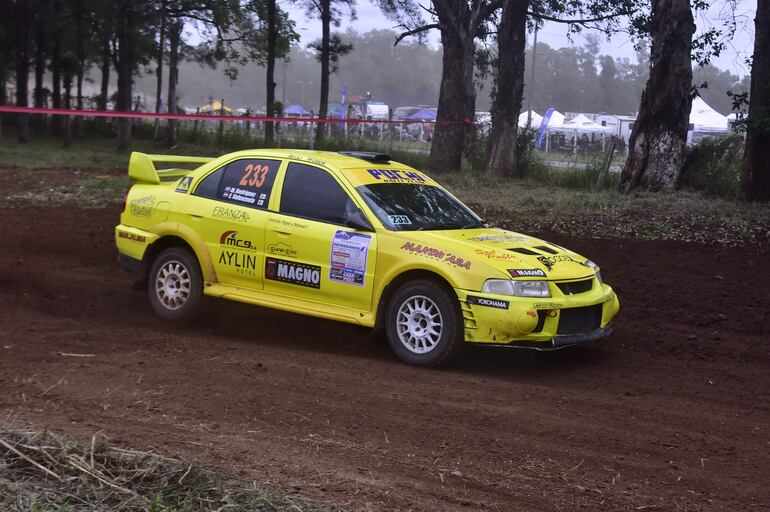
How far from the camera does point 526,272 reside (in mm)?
7152

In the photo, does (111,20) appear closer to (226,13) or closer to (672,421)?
(226,13)

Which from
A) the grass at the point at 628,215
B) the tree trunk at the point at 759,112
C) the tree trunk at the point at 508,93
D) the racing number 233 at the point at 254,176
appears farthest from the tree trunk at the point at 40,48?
the racing number 233 at the point at 254,176

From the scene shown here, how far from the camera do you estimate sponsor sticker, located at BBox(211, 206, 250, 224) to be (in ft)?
27.3

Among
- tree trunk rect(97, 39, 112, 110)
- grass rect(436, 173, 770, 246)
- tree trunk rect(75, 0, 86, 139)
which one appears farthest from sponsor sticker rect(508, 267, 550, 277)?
tree trunk rect(75, 0, 86, 139)

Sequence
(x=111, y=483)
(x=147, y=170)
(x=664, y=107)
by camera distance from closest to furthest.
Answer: (x=111, y=483), (x=147, y=170), (x=664, y=107)

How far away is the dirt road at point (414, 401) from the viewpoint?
191 inches

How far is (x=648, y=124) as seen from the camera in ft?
52.0

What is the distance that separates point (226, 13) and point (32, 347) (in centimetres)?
2457

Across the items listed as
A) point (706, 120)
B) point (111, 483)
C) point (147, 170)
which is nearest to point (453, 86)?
point (147, 170)

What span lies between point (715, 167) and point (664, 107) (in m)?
1.50

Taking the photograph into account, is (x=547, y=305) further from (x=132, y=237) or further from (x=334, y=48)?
(x=334, y=48)

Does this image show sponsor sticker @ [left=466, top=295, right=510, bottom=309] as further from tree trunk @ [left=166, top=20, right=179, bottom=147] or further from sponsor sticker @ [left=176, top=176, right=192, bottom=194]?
tree trunk @ [left=166, top=20, right=179, bottom=147]

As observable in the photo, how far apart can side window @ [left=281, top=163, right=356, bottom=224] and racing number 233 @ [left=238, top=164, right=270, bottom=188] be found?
9.8 inches

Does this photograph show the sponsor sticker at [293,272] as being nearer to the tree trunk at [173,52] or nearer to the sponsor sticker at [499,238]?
the sponsor sticker at [499,238]
